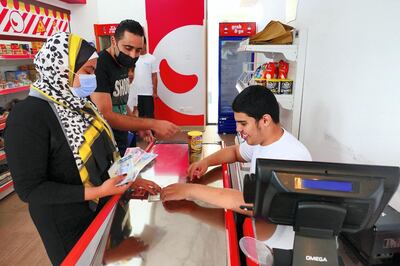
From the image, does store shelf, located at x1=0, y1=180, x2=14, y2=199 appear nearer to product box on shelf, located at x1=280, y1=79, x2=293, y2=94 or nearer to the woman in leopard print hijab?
the woman in leopard print hijab

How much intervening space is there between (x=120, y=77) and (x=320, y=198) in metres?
1.74

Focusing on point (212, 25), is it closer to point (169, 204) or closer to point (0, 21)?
point (0, 21)

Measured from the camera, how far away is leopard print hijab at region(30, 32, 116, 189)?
119cm

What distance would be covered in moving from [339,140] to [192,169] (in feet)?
→ 3.08

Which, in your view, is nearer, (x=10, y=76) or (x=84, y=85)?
(x=84, y=85)

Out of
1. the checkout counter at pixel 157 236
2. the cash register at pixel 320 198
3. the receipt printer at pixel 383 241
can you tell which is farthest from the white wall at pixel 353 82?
the checkout counter at pixel 157 236

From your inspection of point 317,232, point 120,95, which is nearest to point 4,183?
point 120,95

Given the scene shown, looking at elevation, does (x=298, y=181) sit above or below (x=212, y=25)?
below

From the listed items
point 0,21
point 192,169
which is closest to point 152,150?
point 192,169

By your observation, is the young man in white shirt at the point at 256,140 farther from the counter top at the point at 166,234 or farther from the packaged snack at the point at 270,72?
the packaged snack at the point at 270,72

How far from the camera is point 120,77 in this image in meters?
2.05

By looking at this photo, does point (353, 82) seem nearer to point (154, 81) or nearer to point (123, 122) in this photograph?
point (123, 122)

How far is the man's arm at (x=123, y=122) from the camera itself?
1.88 metres

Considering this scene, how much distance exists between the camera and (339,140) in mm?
1717
